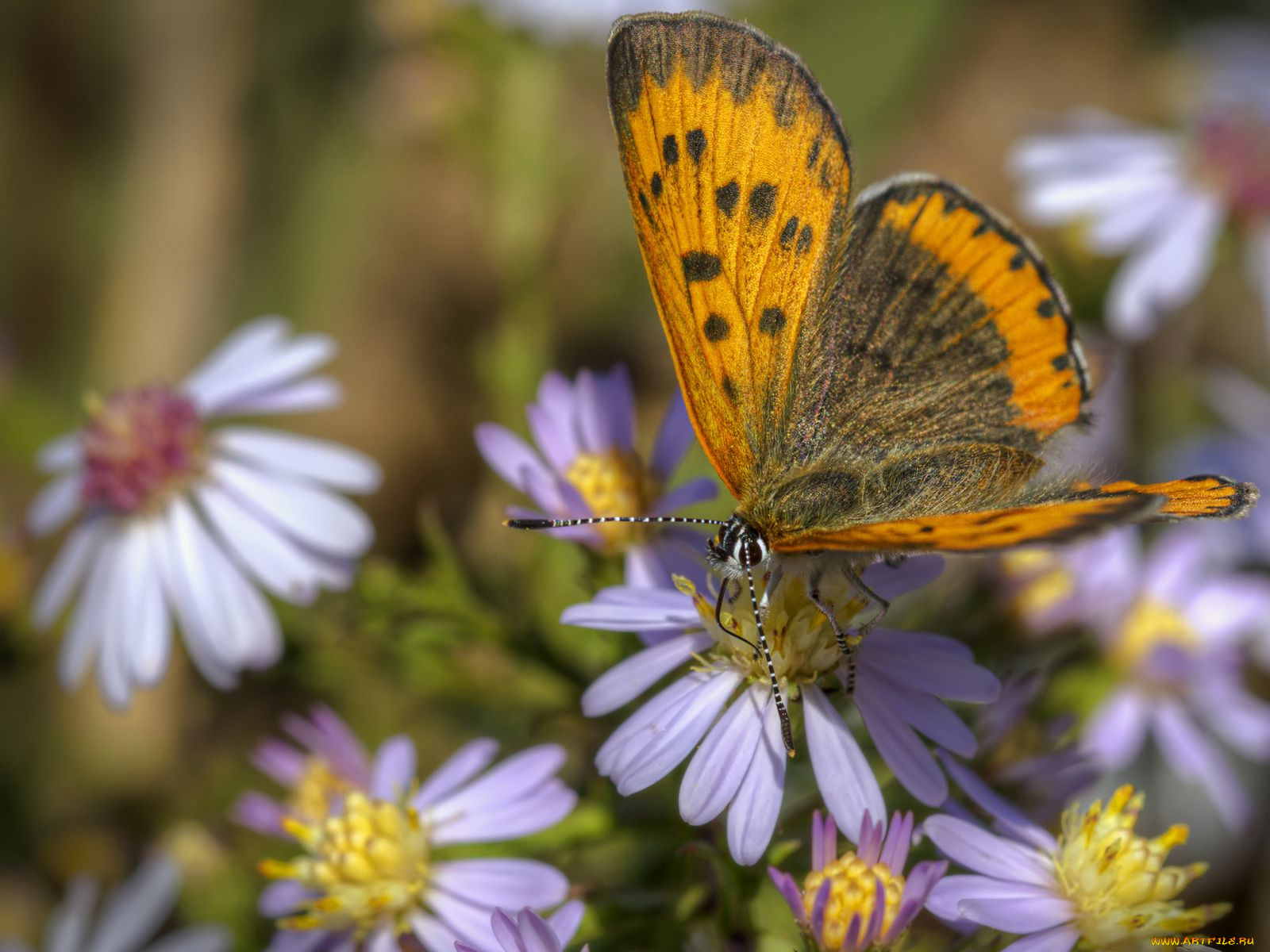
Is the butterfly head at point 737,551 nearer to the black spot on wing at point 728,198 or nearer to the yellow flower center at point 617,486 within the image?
the yellow flower center at point 617,486

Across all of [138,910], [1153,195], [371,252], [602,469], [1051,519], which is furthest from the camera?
[371,252]

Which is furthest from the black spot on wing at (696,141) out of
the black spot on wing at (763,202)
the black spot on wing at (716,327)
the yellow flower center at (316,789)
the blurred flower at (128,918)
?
Answer: the blurred flower at (128,918)

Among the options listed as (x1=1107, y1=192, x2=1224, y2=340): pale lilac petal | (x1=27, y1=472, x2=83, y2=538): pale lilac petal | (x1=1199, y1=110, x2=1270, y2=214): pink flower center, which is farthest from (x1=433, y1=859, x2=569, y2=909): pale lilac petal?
(x1=1199, y1=110, x2=1270, y2=214): pink flower center

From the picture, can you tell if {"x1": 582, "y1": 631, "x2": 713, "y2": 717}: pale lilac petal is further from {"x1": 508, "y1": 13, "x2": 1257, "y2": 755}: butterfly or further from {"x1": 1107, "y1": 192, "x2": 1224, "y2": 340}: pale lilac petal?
{"x1": 1107, "y1": 192, "x2": 1224, "y2": 340}: pale lilac petal

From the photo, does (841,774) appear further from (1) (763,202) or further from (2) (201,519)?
(2) (201,519)

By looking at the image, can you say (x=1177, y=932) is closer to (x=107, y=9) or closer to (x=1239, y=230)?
(x=1239, y=230)

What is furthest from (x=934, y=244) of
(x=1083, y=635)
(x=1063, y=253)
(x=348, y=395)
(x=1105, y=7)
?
(x=1105, y=7)

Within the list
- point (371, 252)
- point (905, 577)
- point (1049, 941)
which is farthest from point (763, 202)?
point (371, 252)
